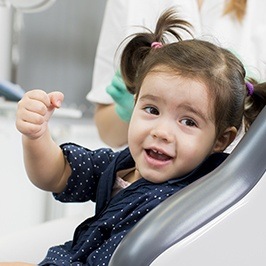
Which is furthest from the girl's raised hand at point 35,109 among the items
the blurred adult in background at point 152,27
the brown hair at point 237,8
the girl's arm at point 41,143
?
the brown hair at point 237,8

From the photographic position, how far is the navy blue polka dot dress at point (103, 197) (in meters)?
0.75

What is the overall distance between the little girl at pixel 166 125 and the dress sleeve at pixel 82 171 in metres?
0.06

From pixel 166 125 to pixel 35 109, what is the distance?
16 cm

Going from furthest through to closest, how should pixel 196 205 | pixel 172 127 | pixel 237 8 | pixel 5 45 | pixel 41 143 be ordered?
pixel 5 45, pixel 237 8, pixel 41 143, pixel 172 127, pixel 196 205

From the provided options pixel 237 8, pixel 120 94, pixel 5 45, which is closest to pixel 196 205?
pixel 120 94

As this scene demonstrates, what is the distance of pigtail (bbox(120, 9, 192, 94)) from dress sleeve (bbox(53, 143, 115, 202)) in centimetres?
12

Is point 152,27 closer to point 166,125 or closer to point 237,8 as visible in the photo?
point 237,8

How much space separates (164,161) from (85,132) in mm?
1549

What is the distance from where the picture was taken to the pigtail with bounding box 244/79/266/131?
82cm

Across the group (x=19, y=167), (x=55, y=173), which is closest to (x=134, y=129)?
(x=55, y=173)

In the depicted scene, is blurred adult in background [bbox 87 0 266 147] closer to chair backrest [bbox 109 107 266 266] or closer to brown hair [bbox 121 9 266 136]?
brown hair [bbox 121 9 266 136]

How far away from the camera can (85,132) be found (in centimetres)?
228

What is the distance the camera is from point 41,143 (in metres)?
0.85

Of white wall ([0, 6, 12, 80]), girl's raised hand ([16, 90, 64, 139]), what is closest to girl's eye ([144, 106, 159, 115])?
girl's raised hand ([16, 90, 64, 139])
